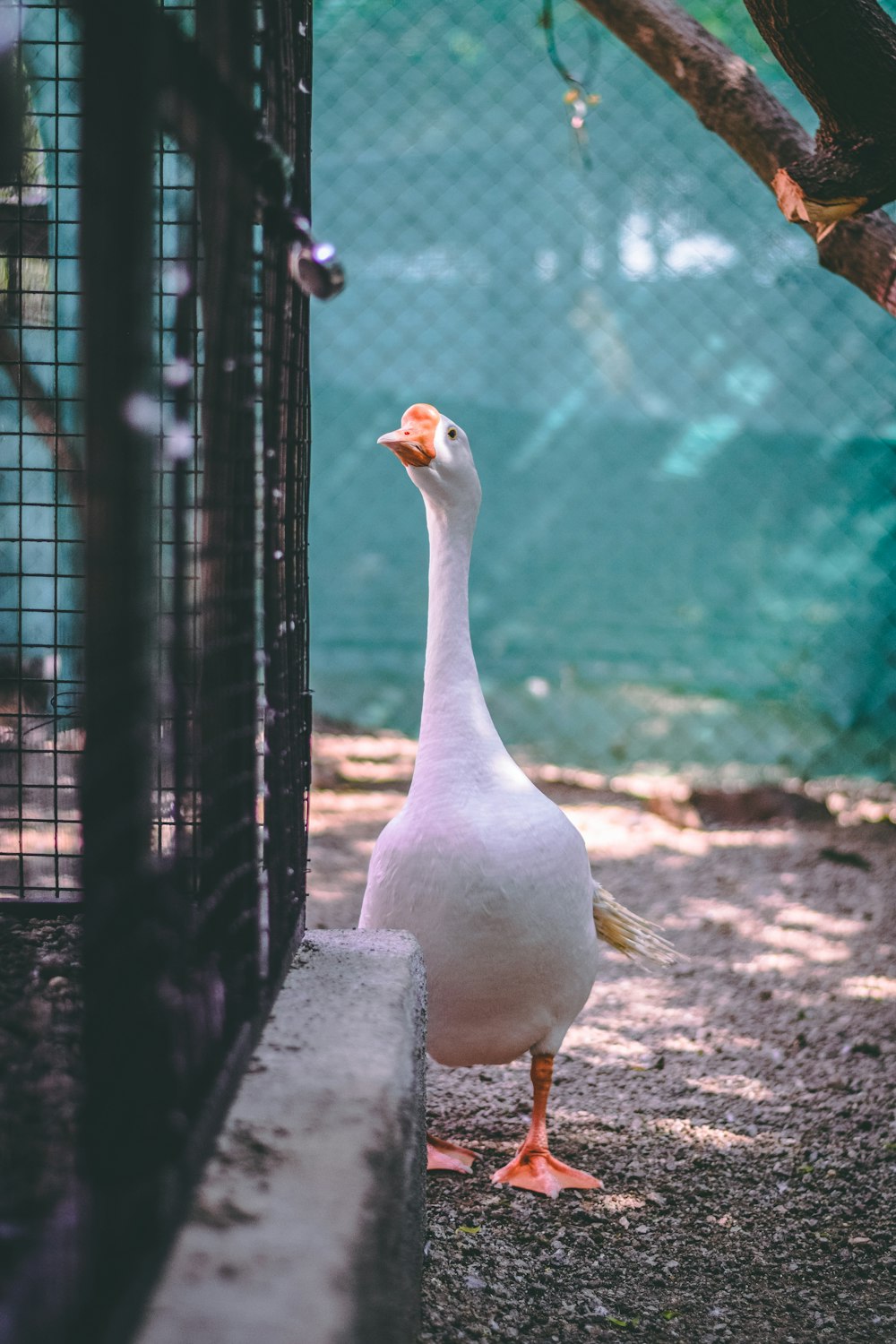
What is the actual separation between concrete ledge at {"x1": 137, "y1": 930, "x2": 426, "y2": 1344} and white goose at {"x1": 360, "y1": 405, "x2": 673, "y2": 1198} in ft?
1.18

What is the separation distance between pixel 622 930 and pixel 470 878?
726mm

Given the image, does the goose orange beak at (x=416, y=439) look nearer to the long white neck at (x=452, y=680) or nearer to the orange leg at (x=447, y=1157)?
the long white neck at (x=452, y=680)

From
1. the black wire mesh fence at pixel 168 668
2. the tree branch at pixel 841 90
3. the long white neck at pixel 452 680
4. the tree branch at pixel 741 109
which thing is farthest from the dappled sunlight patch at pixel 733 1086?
the tree branch at pixel 841 90

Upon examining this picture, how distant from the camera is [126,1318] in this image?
3.17 feet

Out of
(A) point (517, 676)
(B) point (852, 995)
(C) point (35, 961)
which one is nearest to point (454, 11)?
(A) point (517, 676)

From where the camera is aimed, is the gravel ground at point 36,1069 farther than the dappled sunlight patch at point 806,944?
No

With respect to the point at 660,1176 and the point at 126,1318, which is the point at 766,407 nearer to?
the point at 660,1176

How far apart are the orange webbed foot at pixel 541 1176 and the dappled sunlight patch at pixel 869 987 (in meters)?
1.49

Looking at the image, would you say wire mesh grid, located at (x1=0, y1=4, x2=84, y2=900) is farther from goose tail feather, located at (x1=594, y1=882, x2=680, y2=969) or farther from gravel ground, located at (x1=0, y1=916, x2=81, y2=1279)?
goose tail feather, located at (x1=594, y1=882, x2=680, y2=969)

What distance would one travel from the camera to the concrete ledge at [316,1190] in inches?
41.9

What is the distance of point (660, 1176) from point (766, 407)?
4313mm

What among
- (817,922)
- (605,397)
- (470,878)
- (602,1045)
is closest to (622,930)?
(602,1045)

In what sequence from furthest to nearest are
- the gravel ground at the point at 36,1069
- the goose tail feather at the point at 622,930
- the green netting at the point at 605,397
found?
the green netting at the point at 605,397, the goose tail feather at the point at 622,930, the gravel ground at the point at 36,1069

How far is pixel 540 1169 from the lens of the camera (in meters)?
2.38
